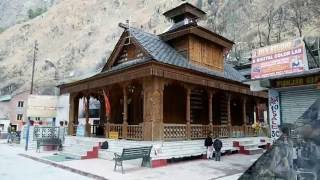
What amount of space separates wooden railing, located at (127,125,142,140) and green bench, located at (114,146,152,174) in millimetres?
1878

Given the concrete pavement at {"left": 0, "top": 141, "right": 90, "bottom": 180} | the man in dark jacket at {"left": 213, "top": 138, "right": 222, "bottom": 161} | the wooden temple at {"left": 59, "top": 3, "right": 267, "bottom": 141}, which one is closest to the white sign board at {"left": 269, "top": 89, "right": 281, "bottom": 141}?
the man in dark jacket at {"left": 213, "top": 138, "right": 222, "bottom": 161}

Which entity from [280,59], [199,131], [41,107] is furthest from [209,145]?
[41,107]

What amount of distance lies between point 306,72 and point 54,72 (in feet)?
265

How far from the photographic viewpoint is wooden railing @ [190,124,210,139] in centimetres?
1904

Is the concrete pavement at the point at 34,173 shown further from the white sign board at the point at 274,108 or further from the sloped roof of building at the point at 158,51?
the white sign board at the point at 274,108

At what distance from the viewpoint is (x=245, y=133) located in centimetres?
2397

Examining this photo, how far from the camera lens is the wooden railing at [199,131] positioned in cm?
1904

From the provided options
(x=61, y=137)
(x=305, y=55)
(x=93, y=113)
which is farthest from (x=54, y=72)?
(x=305, y=55)

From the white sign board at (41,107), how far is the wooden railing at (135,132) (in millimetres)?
25536

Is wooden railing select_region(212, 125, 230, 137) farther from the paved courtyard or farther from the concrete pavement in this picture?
the concrete pavement

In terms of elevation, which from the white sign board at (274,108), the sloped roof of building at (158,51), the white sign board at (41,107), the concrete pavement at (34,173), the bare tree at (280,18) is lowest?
the concrete pavement at (34,173)

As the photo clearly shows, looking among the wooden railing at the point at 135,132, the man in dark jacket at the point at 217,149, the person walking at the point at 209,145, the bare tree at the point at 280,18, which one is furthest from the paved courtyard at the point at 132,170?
the bare tree at the point at 280,18

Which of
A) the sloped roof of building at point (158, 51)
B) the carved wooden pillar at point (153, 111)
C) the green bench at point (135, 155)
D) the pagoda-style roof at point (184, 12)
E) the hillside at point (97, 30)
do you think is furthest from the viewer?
the hillside at point (97, 30)

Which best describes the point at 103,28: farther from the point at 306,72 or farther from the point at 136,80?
the point at 306,72
